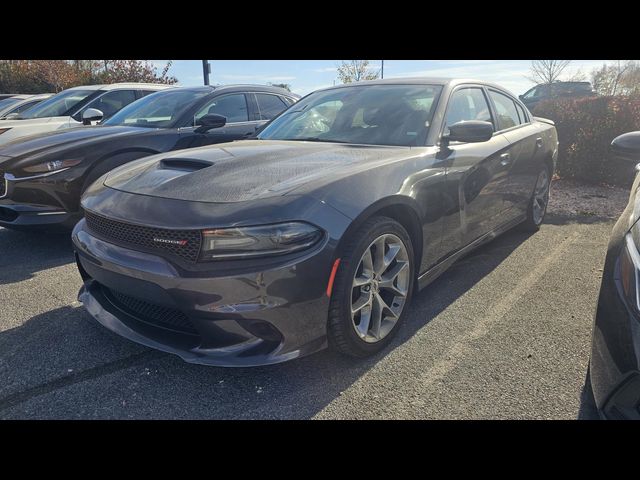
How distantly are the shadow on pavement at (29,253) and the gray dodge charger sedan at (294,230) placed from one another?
152 centimetres

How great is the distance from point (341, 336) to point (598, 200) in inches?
229

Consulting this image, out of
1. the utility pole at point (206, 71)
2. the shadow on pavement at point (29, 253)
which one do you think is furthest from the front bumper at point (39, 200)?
the utility pole at point (206, 71)

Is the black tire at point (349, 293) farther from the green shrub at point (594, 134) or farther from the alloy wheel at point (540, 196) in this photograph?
the green shrub at point (594, 134)

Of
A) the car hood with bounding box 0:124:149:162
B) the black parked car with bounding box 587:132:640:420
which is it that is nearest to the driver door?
the black parked car with bounding box 587:132:640:420

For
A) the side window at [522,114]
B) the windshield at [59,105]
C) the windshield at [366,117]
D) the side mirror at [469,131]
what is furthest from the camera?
the windshield at [59,105]

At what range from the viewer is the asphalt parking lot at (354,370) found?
86.0 inches

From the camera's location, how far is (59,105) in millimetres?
8031

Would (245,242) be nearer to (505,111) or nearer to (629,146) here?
(629,146)

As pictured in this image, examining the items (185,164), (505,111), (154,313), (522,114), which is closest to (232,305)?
(154,313)

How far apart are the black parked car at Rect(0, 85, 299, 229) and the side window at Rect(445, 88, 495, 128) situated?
8.12ft

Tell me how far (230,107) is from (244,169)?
132 inches

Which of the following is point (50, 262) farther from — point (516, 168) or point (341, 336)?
point (516, 168)

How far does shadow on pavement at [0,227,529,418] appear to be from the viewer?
2182mm
